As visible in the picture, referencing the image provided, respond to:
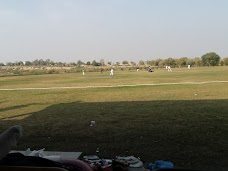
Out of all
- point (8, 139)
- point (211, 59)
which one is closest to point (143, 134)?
point (8, 139)

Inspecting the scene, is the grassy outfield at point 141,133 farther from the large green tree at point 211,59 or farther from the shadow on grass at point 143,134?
the large green tree at point 211,59

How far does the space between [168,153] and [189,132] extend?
191 cm

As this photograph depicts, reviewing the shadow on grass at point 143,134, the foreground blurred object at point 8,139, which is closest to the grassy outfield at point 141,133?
the shadow on grass at point 143,134

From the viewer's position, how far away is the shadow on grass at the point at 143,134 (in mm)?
6844

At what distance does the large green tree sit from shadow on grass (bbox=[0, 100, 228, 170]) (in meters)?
121

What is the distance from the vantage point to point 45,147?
7.53 meters

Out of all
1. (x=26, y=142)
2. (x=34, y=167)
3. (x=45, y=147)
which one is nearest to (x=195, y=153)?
(x=45, y=147)

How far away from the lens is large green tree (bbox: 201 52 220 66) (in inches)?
5040

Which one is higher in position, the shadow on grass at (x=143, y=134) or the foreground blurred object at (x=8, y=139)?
the foreground blurred object at (x=8, y=139)

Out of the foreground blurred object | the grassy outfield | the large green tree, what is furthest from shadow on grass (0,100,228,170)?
the large green tree

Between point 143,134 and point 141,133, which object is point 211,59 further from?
point 143,134

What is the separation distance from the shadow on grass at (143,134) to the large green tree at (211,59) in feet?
395

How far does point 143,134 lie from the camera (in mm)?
8523

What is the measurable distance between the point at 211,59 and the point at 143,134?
12840 cm
